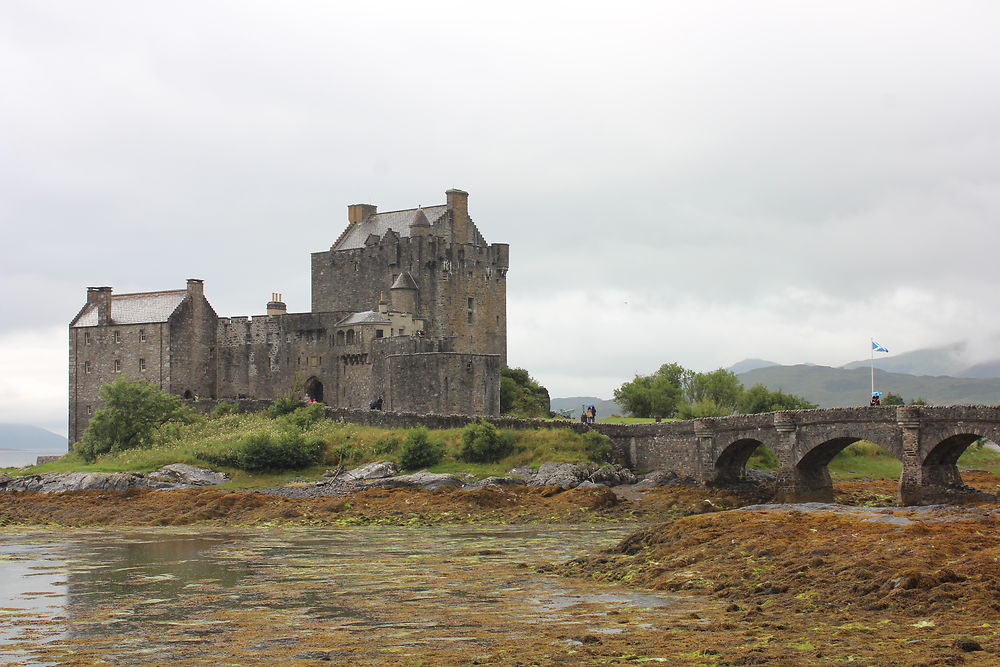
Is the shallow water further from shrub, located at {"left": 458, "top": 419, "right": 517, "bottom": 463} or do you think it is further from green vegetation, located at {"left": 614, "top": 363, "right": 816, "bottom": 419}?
green vegetation, located at {"left": 614, "top": 363, "right": 816, "bottom": 419}

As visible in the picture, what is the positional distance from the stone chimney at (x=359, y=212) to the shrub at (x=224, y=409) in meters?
18.2

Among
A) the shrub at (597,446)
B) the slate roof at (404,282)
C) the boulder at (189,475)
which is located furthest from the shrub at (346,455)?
the slate roof at (404,282)

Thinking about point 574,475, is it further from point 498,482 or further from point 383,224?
point 383,224

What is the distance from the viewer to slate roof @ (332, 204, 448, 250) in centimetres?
8250

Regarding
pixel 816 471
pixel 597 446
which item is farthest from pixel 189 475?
pixel 816 471

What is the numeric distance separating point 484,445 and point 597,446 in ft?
17.6

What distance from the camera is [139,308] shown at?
8294 centimetres

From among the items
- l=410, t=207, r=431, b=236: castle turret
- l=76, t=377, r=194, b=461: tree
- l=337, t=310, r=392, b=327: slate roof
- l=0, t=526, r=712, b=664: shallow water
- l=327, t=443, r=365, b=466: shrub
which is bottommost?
l=0, t=526, r=712, b=664: shallow water

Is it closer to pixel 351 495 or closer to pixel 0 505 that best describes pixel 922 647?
pixel 351 495

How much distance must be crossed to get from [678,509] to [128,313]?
49120 millimetres

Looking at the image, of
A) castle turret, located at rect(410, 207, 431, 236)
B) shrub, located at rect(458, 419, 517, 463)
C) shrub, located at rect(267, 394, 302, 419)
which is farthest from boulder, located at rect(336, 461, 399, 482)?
castle turret, located at rect(410, 207, 431, 236)

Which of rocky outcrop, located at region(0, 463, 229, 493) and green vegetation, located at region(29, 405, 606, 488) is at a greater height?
green vegetation, located at region(29, 405, 606, 488)

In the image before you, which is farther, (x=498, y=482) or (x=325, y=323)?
(x=325, y=323)

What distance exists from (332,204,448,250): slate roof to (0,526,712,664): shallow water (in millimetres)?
44695
